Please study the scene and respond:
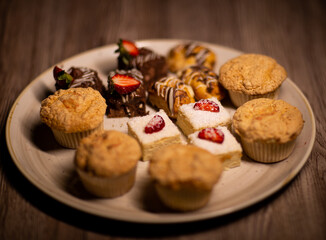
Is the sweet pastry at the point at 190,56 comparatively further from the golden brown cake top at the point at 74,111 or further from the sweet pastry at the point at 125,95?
the golden brown cake top at the point at 74,111

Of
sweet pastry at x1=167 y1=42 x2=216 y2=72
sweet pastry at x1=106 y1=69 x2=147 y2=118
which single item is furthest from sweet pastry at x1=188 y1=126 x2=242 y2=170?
sweet pastry at x1=167 y1=42 x2=216 y2=72

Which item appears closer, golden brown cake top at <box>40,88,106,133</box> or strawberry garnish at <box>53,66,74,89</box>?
golden brown cake top at <box>40,88,106,133</box>

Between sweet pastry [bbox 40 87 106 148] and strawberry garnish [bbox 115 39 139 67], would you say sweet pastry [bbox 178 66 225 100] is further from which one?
sweet pastry [bbox 40 87 106 148]

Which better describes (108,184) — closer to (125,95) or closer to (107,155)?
(107,155)

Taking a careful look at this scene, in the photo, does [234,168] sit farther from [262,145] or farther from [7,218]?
[7,218]

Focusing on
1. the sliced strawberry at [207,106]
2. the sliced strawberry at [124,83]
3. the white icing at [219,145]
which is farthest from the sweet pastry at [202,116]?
the sliced strawberry at [124,83]

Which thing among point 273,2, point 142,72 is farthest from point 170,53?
point 273,2

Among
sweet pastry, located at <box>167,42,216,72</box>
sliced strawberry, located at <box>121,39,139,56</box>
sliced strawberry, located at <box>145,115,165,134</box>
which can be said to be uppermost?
sliced strawberry, located at <box>121,39,139,56</box>
